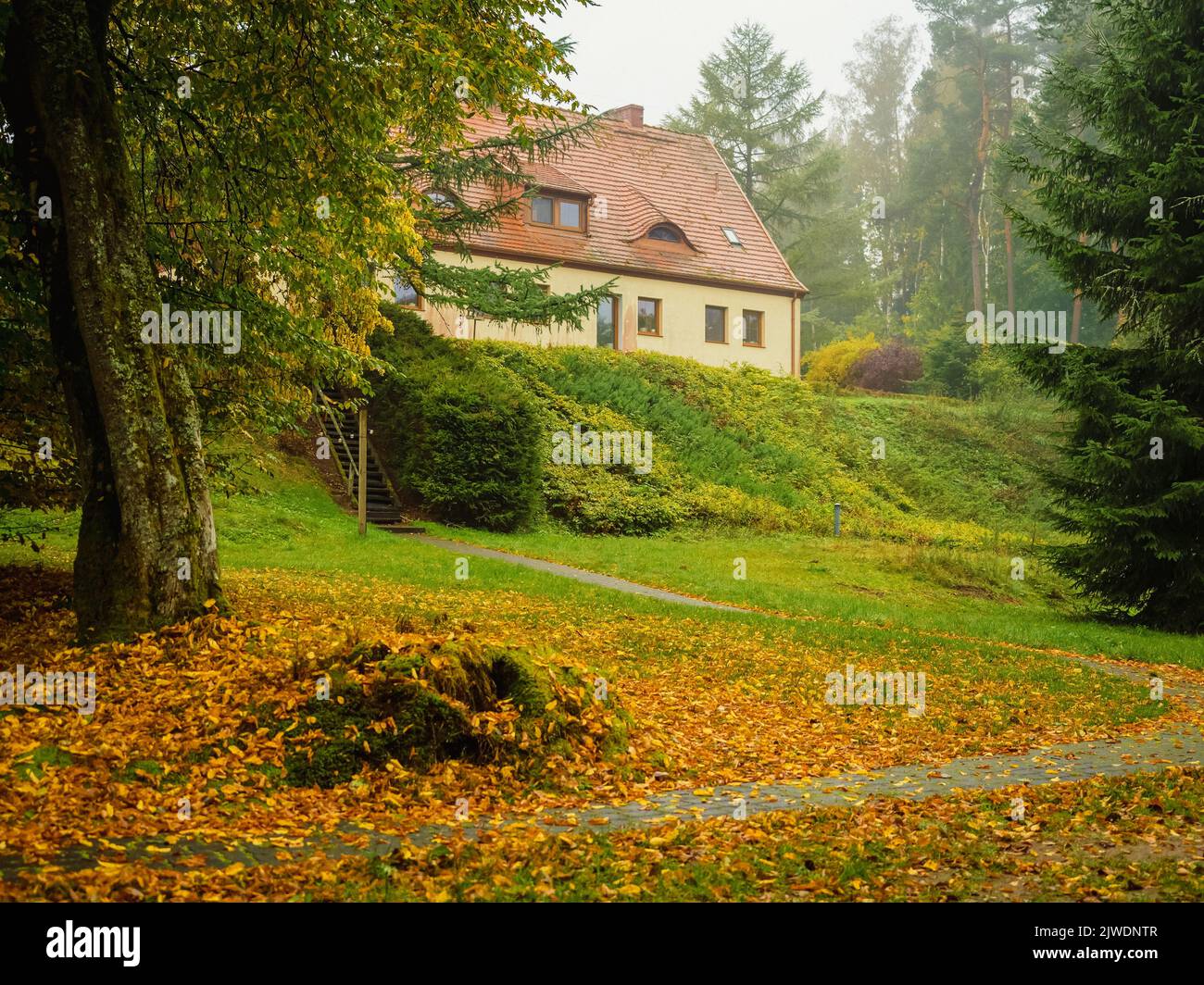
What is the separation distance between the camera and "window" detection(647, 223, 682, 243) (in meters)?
39.1

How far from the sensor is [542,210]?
3700cm

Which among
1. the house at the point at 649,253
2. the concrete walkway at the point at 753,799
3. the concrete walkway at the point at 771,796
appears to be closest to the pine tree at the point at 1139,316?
the concrete walkway at the point at 771,796

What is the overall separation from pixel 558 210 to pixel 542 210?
0.58 metres

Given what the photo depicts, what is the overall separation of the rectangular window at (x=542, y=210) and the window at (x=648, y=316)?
4135mm

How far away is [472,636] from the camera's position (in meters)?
9.17

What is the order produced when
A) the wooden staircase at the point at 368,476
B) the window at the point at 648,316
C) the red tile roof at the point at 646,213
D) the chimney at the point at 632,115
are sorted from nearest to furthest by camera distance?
the wooden staircase at the point at 368,476 < the red tile roof at the point at 646,213 < the window at the point at 648,316 < the chimney at the point at 632,115

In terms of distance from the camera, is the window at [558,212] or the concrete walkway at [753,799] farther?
the window at [558,212]

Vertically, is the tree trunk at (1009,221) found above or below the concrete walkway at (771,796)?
above

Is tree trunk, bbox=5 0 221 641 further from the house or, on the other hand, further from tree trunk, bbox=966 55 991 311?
tree trunk, bbox=966 55 991 311

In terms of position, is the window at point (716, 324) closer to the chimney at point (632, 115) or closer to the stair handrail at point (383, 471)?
the chimney at point (632, 115)

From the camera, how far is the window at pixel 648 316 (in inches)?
1481

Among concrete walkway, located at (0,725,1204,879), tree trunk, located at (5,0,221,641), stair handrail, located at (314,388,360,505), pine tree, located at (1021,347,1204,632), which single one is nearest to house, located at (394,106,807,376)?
stair handrail, located at (314,388,360,505)

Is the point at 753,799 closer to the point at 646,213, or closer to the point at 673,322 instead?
the point at 673,322
